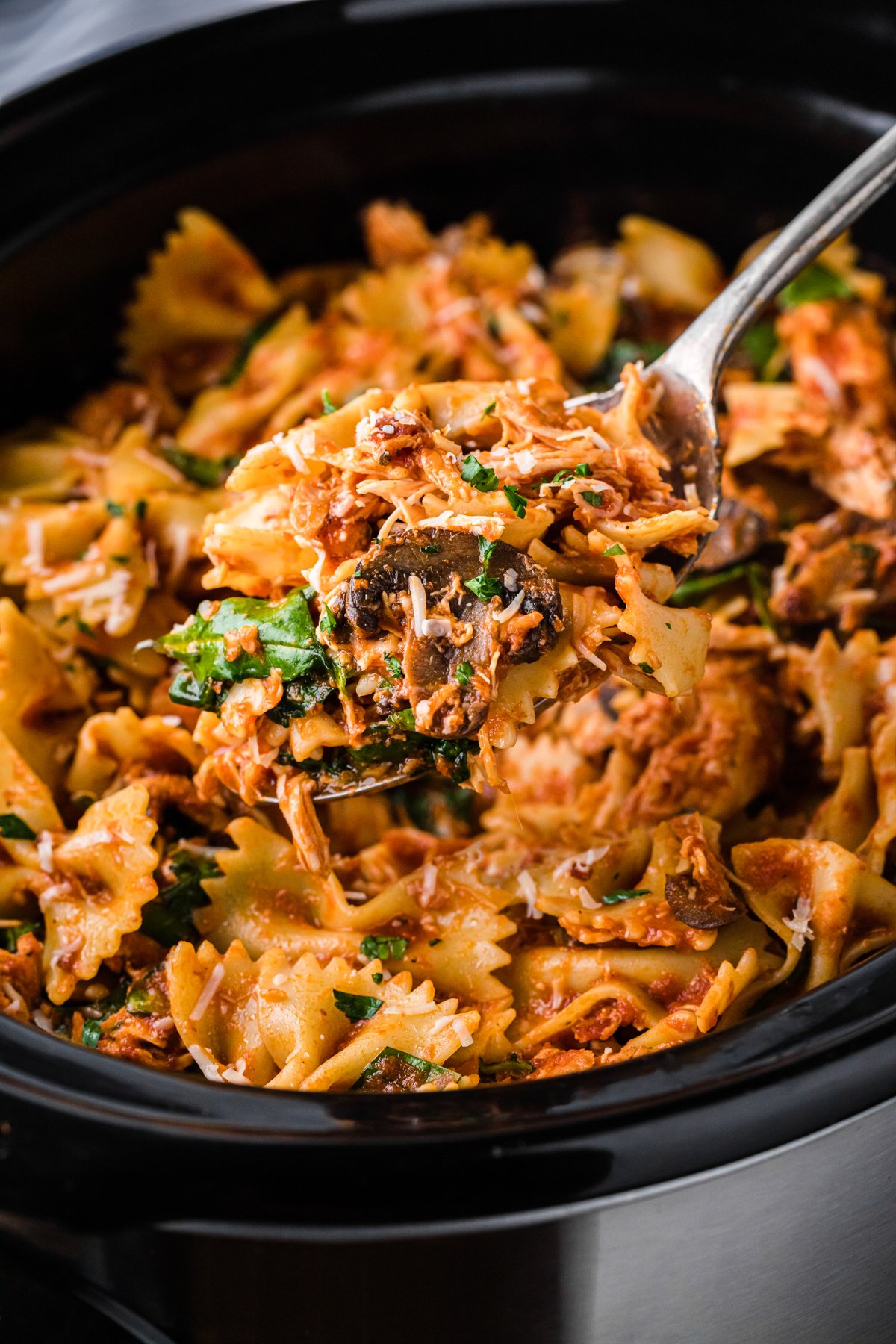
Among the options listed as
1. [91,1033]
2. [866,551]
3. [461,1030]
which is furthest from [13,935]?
[866,551]

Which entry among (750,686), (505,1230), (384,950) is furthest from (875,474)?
(505,1230)

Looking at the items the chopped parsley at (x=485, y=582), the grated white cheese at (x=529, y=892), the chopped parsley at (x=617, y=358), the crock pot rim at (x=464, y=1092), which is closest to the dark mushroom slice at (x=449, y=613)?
the chopped parsley at (x=485, y=582)

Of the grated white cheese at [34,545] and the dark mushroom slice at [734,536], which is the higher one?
the grated white cheese at [34,545]

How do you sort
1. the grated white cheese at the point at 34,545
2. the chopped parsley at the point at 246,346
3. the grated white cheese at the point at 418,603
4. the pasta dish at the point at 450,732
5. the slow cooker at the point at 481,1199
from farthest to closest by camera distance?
the chopped parsley at the point at 246,346 → the grated white cheese at the point at 34,545 → the pasta dish at the point at 450,732 → the grated white cheese at the point at 418,603 → the slow cooker at the point at 481,1199

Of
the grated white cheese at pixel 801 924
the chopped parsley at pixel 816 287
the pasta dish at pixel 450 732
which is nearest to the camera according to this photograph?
the pasta dish at pixel 450 732

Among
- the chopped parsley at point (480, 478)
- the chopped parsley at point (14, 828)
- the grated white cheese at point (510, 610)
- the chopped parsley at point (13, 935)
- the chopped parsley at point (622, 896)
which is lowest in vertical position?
the chopped parsley at point (622, 896)

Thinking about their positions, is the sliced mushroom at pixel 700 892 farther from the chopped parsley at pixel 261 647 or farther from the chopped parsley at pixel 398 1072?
the chopped parsley at pixel 261 647

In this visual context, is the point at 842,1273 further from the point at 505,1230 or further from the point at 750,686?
the point at 750,686

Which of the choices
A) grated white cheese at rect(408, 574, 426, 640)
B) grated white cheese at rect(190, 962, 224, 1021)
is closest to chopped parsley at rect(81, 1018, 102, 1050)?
grated white cheese at rect(190, 962, 224, 1021)
